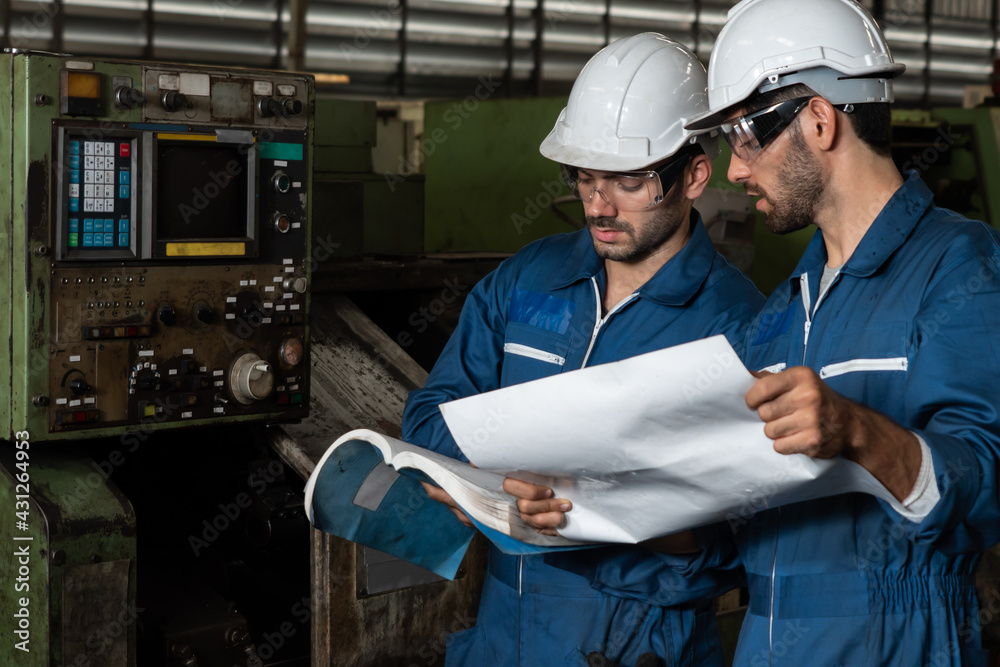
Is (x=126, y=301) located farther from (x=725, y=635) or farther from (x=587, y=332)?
(x=725, y=635)

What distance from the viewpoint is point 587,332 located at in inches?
54.7

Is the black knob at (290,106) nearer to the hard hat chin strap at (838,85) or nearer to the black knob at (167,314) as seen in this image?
the black knob at (167,314)

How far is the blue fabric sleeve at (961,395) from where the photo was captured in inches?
32.8

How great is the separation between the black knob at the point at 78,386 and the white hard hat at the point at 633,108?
30.3 inches

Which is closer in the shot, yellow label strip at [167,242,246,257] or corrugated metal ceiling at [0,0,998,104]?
yellow label strip at [167,242,246,257]

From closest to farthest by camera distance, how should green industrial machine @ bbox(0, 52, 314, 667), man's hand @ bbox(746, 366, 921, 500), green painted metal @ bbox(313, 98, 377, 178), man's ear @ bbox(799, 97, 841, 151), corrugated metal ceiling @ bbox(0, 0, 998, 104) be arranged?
man's hand @ bbox(746, 366, 921, 500) → man's ear @ bbox(799, 97, 841, 151) → green industrial machine @ bbox(0, 52, 314, 667) → green painted metal @ bbox(313, 98, 377, 178) → corrugated metal ceiling @ bbox(0, 0, 998, 104)

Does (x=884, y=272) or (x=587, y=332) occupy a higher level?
(x=884, y=272)

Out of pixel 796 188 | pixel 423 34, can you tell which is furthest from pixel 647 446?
pixel 423 34

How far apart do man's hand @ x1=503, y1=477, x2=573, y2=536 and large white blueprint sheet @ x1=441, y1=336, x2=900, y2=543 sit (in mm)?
11

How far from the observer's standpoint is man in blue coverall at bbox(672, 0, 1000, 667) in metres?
0.85

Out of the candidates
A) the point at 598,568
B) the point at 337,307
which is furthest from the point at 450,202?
the point at 598,568

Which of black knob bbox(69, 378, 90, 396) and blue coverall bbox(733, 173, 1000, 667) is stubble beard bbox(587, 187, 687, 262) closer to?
blue coverall bbox(733, 173, 1000, 667)

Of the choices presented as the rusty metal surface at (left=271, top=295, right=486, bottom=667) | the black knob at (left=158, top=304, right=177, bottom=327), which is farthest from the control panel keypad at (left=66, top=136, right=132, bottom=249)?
the rusty metal surface at (left=271, top=295, right=486, bottom=667)

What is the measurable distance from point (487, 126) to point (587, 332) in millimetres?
2207
